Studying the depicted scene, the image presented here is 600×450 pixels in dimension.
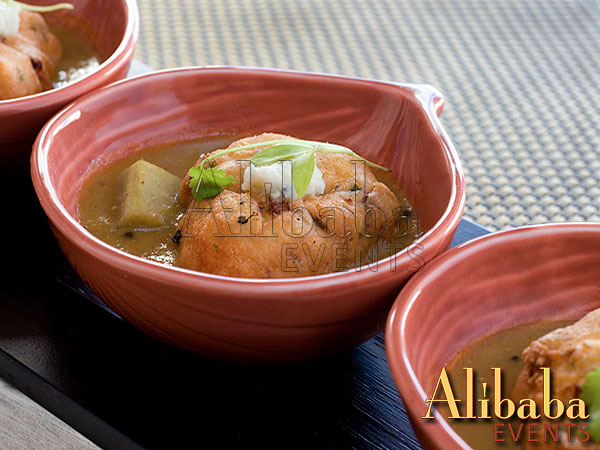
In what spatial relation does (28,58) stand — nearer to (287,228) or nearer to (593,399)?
(287,228)

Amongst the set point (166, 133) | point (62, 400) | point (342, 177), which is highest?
point (342, 177)

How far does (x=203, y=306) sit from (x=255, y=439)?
0.25 meters

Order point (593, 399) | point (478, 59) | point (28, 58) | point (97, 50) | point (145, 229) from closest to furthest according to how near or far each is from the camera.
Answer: point (593, 399) → point (145, 229) → point (28, 58) → point (97, 50) → point (478, 59)

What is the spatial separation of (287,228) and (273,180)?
0.10 meters

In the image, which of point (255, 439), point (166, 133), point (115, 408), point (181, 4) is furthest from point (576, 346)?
point (181, 4)

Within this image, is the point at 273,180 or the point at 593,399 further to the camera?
the point at 273,180

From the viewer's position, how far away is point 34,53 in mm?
1924

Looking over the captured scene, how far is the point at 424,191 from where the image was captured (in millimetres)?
1607

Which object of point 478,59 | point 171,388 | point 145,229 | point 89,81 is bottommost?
point 478,59

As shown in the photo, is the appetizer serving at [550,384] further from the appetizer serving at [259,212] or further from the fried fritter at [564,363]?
the appetizer serving at [259,212]

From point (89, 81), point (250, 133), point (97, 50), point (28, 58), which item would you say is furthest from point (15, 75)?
point (250, 133)

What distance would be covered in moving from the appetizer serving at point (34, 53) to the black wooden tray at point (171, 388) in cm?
51

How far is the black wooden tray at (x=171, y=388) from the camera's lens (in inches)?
51.0

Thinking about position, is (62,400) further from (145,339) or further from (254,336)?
(254,336)
